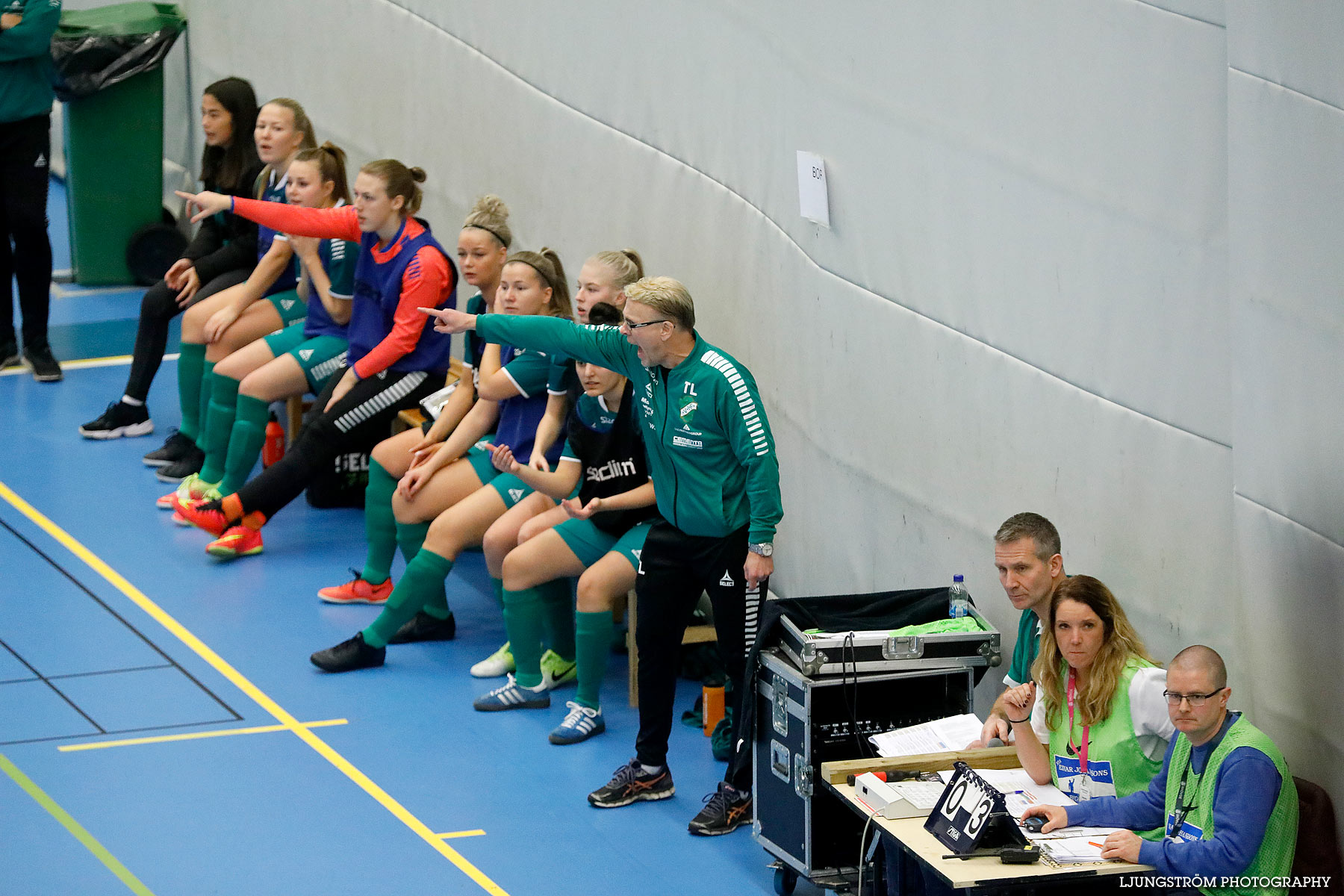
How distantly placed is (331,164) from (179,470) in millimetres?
1895

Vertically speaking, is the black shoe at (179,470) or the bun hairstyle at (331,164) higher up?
the bun hairstyle at (331,164)

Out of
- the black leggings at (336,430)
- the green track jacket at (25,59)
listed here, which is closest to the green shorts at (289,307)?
the black leggings at (336,430)

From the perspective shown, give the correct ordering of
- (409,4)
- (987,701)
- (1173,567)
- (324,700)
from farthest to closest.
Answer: (409,4) < (324,700) < (987,701) < (1173,567)

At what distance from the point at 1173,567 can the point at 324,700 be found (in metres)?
3.52

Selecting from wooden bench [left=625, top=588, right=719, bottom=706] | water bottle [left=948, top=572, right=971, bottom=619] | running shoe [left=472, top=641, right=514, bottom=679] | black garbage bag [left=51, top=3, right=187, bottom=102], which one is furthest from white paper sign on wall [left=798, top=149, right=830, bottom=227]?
black garbage bag [left=51, top=3, right=187, bottom=102]

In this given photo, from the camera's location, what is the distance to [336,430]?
820 centimetres

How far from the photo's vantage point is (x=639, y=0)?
776cm

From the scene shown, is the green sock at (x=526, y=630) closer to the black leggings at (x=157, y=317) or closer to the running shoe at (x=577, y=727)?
the running shoe at (x=577, y=727)

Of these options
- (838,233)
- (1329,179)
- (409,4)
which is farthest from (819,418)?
(409,4)

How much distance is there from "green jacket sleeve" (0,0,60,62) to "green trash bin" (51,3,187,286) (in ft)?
2.95

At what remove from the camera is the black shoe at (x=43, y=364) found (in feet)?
34.8

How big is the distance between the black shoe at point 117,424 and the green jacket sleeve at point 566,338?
4.25 m

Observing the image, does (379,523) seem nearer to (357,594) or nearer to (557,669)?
(357,594)

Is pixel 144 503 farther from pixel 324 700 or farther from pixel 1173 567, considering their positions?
pixel 1173 567
